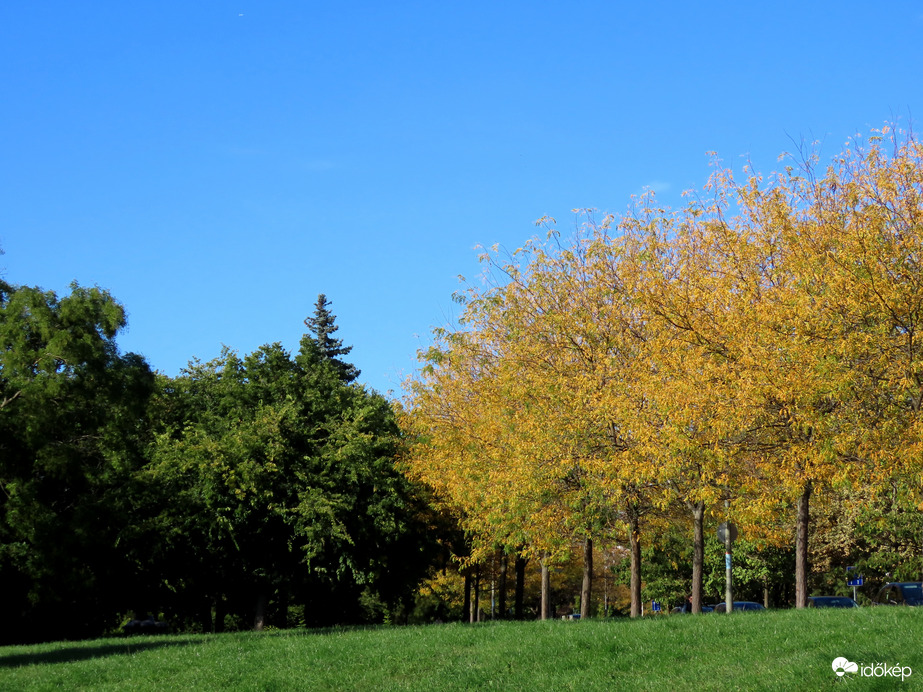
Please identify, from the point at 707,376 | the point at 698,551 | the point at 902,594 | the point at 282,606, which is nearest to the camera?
the point at 707,376

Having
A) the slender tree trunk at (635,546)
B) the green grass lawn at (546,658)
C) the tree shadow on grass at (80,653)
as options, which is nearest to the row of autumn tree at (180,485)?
the tree shadow on grass at (80,653)

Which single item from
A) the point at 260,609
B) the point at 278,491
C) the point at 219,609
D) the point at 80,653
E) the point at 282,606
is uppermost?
the point at 278,491

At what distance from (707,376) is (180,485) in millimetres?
19732

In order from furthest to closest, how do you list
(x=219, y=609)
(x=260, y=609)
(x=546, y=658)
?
(x=219, y=609) < (x=260, y=609) < (x=546, y=658)

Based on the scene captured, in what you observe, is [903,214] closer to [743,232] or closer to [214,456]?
[743,232]

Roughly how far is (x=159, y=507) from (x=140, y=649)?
1215 centimetres

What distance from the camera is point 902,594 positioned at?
26.2 m

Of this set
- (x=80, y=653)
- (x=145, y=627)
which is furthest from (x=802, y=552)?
(x=145, y=627)

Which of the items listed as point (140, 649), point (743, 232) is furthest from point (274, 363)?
point (743, 232)

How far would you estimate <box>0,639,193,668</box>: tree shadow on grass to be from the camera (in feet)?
62.4

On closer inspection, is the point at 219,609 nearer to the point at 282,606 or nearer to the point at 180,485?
the point at 282,606

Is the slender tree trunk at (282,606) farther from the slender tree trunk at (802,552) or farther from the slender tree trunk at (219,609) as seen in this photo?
the slender tree trunk at (802,552)

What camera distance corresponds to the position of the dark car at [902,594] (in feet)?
83.6

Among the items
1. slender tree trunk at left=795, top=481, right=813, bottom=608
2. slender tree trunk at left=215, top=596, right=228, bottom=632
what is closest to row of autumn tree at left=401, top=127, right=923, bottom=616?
slender tree trunk at left=795, top=481, right=813, bottom=608
